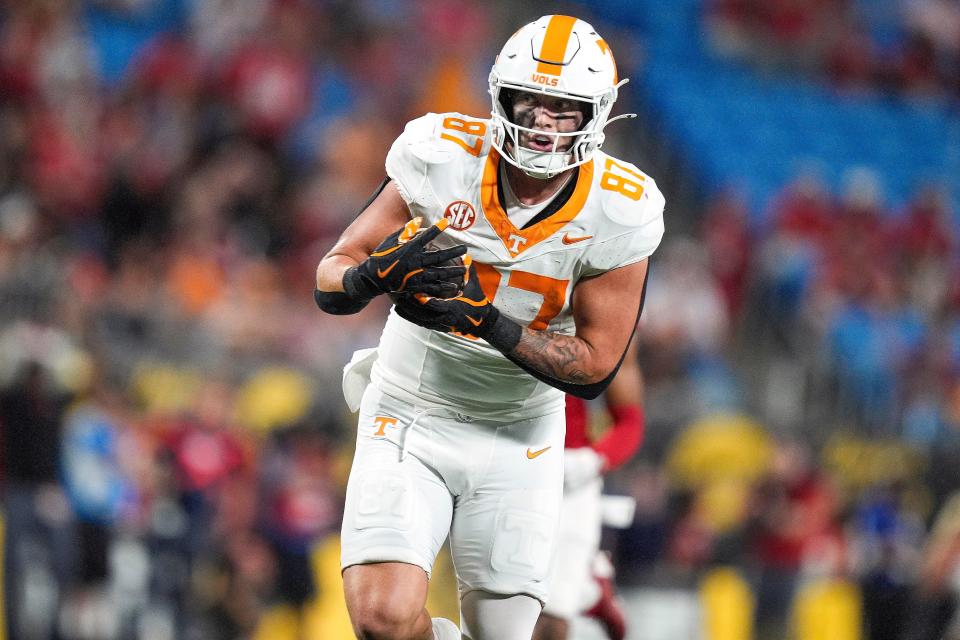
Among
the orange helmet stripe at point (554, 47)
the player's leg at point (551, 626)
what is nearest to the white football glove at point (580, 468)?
the player's leg at point (551, 626)

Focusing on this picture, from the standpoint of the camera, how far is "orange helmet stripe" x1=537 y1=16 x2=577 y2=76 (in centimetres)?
432

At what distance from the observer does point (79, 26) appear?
36.7ft

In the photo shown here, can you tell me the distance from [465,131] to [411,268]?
692 mm

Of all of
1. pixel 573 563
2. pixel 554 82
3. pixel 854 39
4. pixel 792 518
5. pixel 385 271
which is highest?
pixel 554 82

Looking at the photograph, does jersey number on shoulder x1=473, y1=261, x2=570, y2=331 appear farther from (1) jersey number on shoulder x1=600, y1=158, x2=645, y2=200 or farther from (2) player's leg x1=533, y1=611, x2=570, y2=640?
(2) player's leg x1=533, y1=611, x2=570, y2=640

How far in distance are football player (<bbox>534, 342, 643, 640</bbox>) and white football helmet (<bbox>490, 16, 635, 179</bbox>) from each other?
162cm

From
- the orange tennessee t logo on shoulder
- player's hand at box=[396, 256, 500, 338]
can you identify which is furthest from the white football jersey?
player's hand at box=[396, 256, 500, 338]

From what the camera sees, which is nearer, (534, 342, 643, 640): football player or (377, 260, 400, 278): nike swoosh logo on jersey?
(377, 260, 400, 278): nike swoosh logo on jersey

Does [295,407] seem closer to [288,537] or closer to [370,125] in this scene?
[288,537]

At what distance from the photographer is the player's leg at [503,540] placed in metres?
4.59

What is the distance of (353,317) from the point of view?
9.89m

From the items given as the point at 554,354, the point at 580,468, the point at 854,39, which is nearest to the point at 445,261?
the point at 554,354

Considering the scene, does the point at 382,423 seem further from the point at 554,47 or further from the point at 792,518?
the point at 792,518

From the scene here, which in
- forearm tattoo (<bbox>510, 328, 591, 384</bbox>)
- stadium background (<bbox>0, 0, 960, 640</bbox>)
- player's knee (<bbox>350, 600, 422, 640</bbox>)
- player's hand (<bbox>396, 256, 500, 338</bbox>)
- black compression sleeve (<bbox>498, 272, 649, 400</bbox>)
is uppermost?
player's hand (<bbox>396, 256, 500, 338</bbox>)
